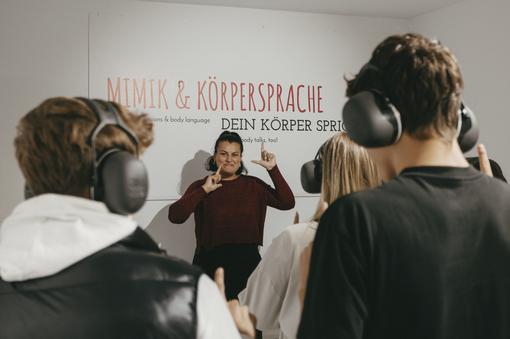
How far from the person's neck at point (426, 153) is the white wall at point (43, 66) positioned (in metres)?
3.15

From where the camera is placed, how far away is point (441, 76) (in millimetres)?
1052

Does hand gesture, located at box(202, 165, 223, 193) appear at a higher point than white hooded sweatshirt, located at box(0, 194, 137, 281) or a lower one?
higher

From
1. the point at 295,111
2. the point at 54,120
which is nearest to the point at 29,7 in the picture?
the point at 295,111

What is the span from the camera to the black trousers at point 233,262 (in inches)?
140

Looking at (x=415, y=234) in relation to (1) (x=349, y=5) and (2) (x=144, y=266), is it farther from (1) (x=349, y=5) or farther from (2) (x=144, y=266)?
(1) (x=349, y=5)

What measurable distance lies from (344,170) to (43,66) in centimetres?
283

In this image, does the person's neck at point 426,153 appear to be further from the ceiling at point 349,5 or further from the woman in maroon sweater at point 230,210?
the ceiling at point 349,5

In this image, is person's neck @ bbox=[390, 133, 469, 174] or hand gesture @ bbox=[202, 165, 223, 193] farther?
hand gesture @ bbox=[202, 165, 223, 193]

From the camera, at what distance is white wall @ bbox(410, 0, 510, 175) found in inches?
154

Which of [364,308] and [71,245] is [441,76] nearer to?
[364,308]

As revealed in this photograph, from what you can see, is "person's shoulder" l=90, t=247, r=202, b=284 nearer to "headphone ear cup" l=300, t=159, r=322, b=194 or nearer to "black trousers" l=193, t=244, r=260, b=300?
"headphone ear cup" l=300, t=159, r=322, b=194

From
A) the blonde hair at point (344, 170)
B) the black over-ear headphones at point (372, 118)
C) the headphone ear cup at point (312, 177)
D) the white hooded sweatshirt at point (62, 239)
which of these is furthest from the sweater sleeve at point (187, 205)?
the white hooded sweatshirt at point (62, 239)

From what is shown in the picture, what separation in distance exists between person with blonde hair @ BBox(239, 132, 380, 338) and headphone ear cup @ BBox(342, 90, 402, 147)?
648 mm

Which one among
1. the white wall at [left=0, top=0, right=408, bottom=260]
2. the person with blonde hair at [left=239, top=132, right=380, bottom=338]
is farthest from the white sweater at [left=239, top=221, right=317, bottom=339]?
the white wall at [left=0, top=0, right=408, bottom=260]
